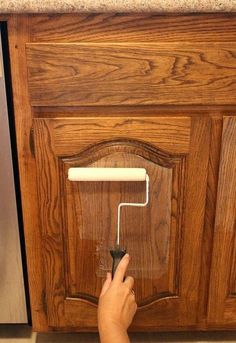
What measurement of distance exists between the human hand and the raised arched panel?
0.29 feet

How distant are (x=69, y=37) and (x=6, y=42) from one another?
112 mm

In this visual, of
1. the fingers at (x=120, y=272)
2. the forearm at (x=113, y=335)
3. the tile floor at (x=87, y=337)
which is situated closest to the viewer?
the forearm at (x=113, y=335)

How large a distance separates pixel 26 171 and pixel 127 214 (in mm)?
211

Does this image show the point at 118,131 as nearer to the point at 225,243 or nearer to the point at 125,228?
the point at 125,228

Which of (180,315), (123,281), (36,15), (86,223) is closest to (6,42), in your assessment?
(36,15)

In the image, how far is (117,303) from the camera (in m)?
0.74

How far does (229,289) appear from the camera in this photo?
93 cm

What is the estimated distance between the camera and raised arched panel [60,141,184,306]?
0.80m

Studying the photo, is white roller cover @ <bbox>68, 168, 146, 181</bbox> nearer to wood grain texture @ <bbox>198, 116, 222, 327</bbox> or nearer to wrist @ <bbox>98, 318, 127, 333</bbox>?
wood grain texture @ <bbox>198, 116, 222, 327</bbox>

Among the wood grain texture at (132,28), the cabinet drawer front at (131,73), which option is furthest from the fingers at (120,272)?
the wood grain texture at (132,28)

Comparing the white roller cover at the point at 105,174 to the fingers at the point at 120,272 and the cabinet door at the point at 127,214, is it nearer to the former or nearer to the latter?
the cabinet door at the point at 127,214

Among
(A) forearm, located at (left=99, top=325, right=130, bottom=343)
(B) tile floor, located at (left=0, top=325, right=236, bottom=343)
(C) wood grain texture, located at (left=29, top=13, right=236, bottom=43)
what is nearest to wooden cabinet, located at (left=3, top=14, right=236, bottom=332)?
(C) wood grain texture, located at (left=29, top=13, right=236, bottom=43)

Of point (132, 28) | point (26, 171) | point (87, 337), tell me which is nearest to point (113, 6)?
point (132, 28)

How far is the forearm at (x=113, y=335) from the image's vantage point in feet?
2.16
